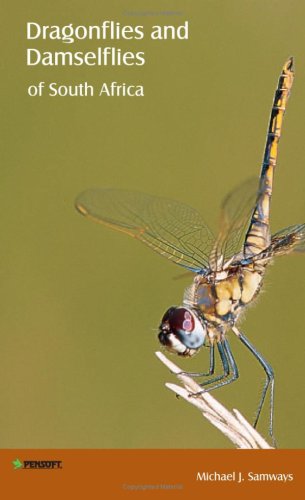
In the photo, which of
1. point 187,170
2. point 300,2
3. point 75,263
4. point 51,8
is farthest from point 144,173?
point 300,2

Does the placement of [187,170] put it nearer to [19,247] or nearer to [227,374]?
[19,247]

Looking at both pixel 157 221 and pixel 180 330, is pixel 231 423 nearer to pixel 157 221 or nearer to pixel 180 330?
pixel 180 330

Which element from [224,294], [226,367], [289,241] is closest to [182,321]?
[224,294]

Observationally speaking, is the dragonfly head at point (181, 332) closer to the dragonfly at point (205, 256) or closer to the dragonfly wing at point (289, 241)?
the dragonfly at point (205, 256)

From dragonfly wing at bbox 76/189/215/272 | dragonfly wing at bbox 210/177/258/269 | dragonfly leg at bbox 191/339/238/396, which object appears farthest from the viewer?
dragonfly leg at bbox 191/339/238/396

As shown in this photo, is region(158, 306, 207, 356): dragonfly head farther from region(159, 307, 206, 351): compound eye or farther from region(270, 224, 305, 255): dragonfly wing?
region(270, 224, 305, 255): dragonfly wing
